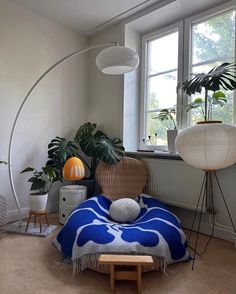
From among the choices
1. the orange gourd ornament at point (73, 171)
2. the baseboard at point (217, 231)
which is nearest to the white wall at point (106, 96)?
the orange gourd ornament at point (73, 171)

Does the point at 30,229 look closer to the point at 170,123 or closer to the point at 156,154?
the point at 156,154

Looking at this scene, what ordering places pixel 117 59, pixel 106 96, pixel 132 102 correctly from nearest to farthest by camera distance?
1. pixel 117 59
2. pixel 132 102
3. pixel 106 96

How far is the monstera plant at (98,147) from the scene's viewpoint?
2873 millimetres

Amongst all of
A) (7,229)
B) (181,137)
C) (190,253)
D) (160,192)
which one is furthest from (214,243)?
(7,229)

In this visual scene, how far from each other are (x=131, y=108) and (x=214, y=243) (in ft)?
6.00

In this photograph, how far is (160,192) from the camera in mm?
2822

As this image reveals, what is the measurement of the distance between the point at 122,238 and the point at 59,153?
1434 millimetres

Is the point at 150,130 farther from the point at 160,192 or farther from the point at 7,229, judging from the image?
the point at 7,229

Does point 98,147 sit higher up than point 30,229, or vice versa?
point 98,147

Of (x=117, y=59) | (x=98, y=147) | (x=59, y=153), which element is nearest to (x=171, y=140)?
(x=98, y=147)

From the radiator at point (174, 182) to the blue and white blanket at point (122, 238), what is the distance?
0.46 meters

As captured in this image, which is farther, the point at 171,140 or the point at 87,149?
the point at 87,149

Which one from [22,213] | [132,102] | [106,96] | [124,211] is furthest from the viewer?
[106,96]

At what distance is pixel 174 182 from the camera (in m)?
2.69
